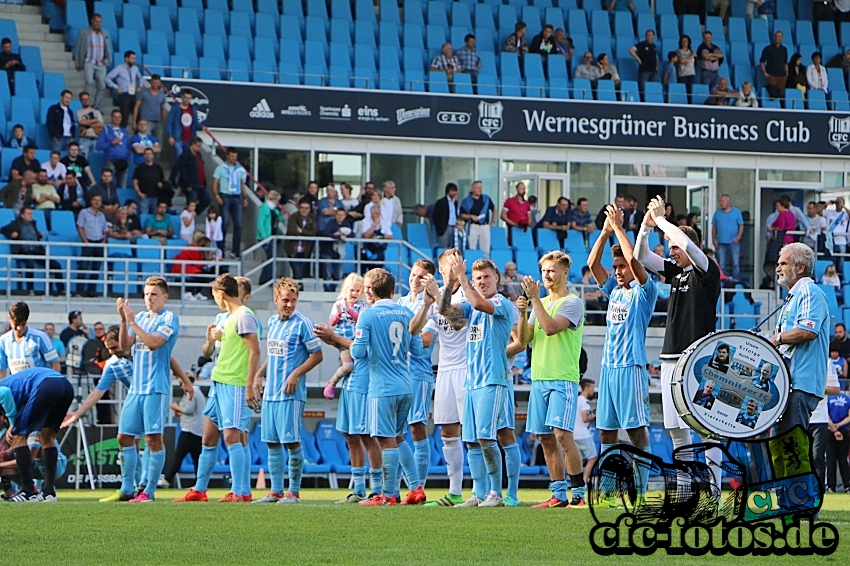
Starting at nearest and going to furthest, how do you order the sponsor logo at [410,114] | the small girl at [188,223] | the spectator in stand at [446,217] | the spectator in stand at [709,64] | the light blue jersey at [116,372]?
the light blue jersey at [116,372], the small girl at [188,223], the spectator in stand at [446,217], the sponsor logo at [410,114], the spectator in stand at [709,64]

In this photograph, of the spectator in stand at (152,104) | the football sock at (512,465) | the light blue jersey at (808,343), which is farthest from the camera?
the spectator in stand at (152,104)

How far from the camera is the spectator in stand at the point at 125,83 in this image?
83.4ft

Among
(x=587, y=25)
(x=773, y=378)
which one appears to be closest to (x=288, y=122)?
(x=587, y=25)

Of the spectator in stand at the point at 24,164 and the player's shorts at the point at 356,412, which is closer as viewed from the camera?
the player's shorts at the point at 356,412

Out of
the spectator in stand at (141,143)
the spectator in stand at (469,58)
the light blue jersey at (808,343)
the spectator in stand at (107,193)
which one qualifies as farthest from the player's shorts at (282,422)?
the spectator in stand at (469,58)

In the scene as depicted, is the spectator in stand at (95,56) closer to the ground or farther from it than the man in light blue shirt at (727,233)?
farther from it

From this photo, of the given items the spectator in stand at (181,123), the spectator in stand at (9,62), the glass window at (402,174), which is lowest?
the glass window at (402,174)

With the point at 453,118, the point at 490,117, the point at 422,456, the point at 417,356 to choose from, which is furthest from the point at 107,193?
the point at 422,456

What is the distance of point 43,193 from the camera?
22.6 meters

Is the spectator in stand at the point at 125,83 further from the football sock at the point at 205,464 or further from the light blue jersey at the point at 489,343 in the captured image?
the light blue jersey at the point at 489,343

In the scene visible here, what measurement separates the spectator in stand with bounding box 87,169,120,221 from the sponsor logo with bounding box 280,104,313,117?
5067 mm

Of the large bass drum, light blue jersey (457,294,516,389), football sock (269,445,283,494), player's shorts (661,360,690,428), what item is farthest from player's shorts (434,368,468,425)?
the large bass drum

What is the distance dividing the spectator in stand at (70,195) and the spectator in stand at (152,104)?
2.32m

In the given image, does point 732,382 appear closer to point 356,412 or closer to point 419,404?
point 356,412
